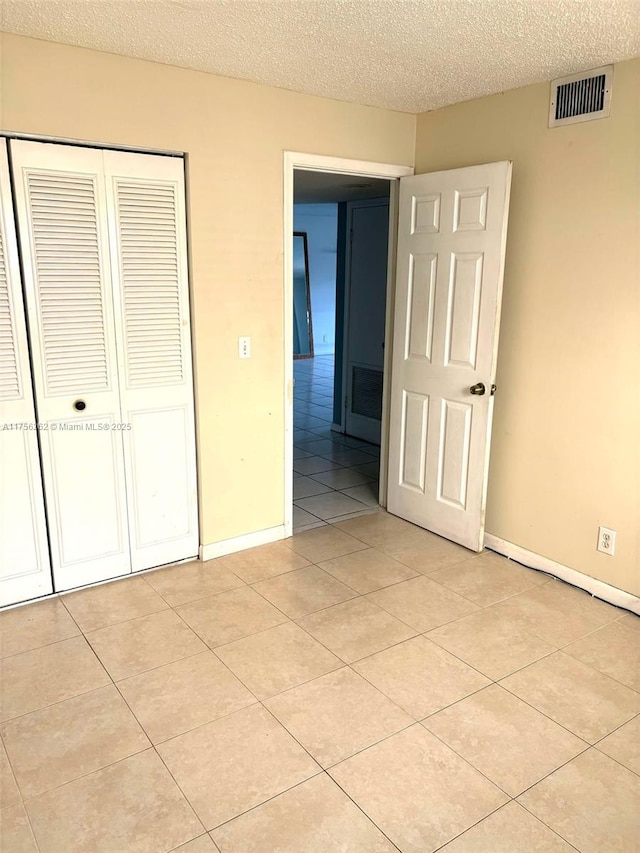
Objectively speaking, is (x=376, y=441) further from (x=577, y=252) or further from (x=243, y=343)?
(x=577, y=252)

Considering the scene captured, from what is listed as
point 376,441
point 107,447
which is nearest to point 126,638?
point 107,447

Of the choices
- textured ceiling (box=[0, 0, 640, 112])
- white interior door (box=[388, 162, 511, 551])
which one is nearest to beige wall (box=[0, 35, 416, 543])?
textured ceiling (box=[0, 0, 640, 112])

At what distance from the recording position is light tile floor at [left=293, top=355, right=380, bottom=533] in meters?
4.06

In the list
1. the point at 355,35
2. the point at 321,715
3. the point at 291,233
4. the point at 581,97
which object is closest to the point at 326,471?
the point at 291,233

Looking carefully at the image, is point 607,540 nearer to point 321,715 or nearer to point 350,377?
point 321,715

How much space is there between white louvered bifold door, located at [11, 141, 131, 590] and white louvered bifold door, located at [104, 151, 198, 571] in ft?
0.21

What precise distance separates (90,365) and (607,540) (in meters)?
2.53

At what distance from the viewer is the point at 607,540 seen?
292cm

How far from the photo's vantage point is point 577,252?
113 inches

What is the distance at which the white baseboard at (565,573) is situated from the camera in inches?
113

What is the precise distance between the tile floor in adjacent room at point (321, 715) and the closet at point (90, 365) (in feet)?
0.95

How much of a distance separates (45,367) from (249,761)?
5.89 feet

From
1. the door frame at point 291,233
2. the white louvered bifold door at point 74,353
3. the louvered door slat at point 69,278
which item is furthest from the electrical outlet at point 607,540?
the louvered door slat at point 69,278

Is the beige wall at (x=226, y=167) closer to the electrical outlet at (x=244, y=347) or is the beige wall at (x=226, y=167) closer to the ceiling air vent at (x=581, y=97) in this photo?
the electrical outlet at (x=244, y=347)
